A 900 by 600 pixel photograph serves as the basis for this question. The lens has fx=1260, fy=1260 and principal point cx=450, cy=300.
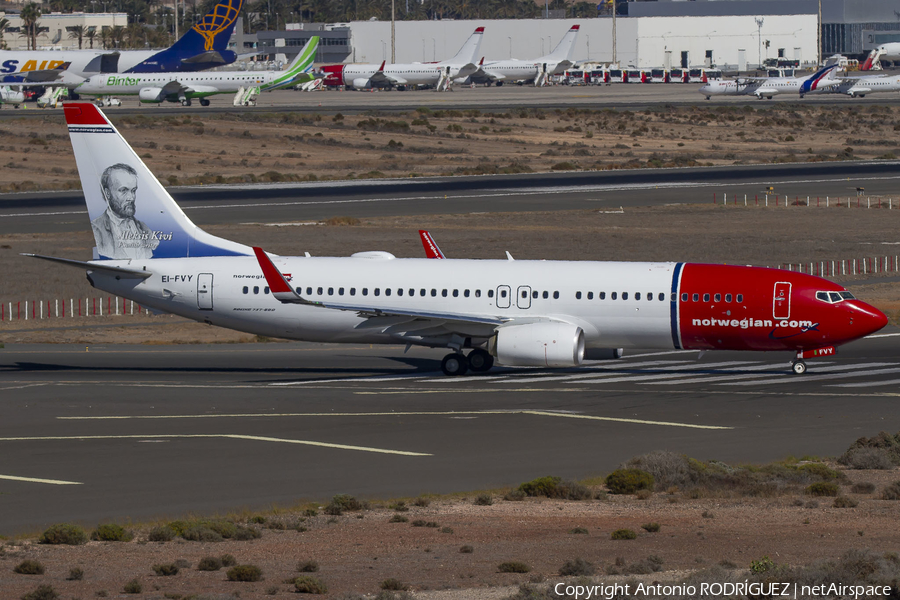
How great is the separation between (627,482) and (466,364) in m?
19.9

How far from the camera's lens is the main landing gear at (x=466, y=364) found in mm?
49562

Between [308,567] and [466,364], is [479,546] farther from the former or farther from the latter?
[466,364]

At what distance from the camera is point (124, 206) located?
168ft

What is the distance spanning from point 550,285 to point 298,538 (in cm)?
2404

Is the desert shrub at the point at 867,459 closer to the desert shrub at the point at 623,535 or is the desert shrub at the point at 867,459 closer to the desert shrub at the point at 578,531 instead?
the desert shrub at the point at 623,535

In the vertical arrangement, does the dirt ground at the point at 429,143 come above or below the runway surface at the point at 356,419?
above

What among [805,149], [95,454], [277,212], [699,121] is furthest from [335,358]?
[699,121]

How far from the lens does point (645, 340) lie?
4741cm

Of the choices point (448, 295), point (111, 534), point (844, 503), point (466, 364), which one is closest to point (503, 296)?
point (448, 295)

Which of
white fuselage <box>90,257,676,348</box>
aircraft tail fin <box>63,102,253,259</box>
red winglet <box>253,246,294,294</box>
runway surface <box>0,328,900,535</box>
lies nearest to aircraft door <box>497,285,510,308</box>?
white fuselage <box>90,257,676,348</box>

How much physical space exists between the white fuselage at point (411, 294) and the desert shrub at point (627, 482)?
1692 centimetres

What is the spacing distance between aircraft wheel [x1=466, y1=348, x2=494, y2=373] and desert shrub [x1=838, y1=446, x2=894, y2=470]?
61.0ft

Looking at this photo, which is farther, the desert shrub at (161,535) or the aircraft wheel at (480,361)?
the aircraft wheel at (480,361)

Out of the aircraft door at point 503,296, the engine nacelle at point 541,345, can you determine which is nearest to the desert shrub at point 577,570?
the engine nacelle at point 541,345
